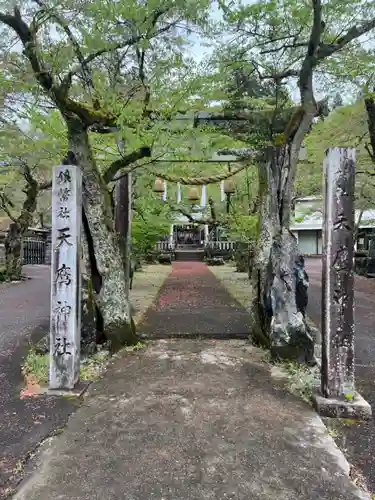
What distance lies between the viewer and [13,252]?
1548cm

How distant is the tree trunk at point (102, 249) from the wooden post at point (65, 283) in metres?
1.11

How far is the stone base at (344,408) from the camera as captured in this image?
3.82 m

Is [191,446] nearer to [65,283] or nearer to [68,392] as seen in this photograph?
[68,392]

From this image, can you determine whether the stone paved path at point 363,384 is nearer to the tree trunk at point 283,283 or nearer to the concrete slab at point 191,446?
the concrete slab at point 191,446

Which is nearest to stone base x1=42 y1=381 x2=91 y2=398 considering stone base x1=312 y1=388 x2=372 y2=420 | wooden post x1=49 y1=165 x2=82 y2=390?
Result: wooden post x1=49 y1=165 x2=82 y2=390

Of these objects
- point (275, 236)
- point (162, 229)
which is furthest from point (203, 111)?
point (162, 229)

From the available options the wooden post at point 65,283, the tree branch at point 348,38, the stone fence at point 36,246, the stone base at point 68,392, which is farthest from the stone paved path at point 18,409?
the stone fence at point 36,246

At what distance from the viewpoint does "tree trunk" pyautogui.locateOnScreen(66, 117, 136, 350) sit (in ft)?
18.4

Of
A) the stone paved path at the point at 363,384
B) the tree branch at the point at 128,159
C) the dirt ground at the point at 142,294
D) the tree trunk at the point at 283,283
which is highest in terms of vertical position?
the tree branch at the point at 128,159

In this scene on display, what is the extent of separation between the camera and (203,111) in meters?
6.54

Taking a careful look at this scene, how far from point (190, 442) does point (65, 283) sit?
86.0 inches

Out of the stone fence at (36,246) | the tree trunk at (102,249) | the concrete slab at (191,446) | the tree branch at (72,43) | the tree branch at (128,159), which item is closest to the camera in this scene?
the concrete slab at (191,446)

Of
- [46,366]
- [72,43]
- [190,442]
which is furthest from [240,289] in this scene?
[190,442]

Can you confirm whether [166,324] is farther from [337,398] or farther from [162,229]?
[162,229]
